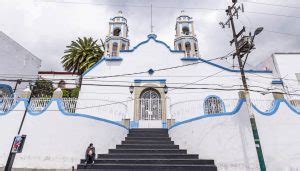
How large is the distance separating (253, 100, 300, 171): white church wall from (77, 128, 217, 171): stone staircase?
271 centimetres

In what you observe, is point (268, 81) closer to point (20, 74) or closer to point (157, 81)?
point (157, 81)

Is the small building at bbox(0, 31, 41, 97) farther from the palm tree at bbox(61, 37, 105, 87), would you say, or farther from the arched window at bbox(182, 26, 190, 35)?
the arched window at bbox(182, 26, 190, 35)

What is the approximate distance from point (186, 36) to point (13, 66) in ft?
52.2

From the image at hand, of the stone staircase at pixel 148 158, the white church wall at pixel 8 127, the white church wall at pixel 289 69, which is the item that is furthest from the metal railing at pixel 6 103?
the white church wall at pixel 289 69

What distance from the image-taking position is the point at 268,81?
15.6 metres

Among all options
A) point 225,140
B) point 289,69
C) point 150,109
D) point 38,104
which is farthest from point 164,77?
point 289,69

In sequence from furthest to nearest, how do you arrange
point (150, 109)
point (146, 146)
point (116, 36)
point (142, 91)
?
point (116, 36)
point (142, 91)
point (150, 109)
point (146, 146)

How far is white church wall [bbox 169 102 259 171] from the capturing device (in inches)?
320

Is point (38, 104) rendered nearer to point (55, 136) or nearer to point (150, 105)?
point (55, 136)

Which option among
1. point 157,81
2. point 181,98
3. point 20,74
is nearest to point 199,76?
point 181,98

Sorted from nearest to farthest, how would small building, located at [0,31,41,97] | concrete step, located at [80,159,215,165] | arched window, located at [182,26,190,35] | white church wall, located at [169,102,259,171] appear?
concrete step, located at [80,159,215,165] < white church wall, located at [169,102,259,171] < small building, located at [0,31,41,97] < arched window, located at [182,26,190,35]

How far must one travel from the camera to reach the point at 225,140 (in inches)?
336

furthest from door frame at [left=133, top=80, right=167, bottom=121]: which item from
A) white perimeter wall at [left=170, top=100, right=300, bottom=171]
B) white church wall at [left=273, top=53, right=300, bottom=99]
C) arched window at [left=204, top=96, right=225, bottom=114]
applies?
white church wall at [left=273, top=53, right=300, bottom=99]

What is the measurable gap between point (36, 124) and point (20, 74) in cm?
968
